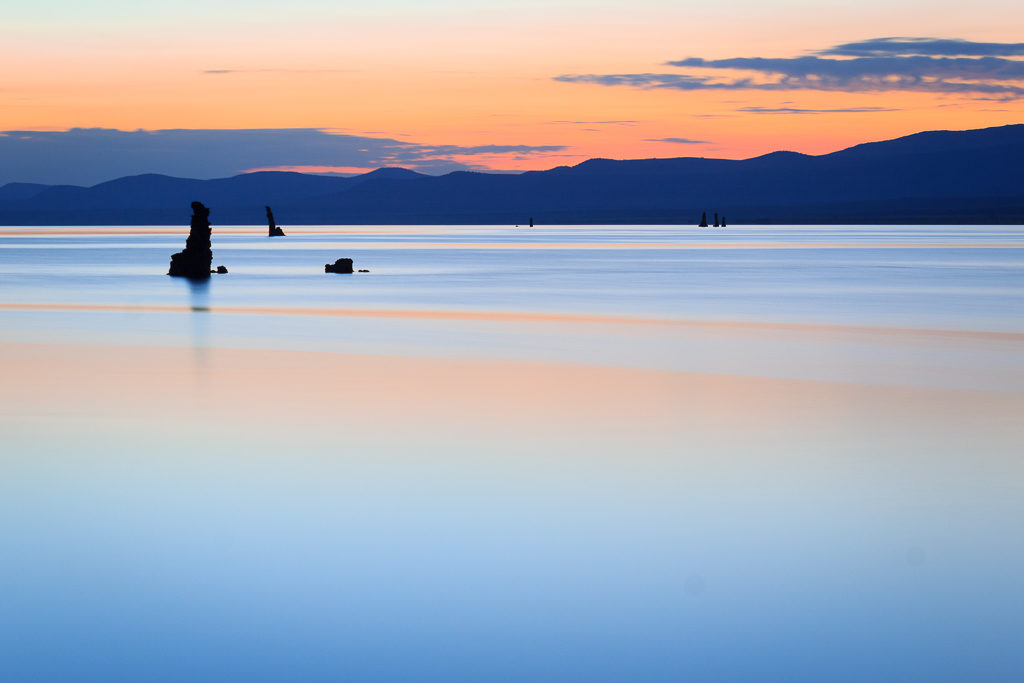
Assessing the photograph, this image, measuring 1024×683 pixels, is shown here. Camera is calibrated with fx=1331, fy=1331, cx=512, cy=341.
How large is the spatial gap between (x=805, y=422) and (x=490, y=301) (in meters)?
16.1

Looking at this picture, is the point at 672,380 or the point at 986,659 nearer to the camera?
the point at 986,659

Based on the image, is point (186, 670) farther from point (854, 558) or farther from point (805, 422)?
point (805, 422)

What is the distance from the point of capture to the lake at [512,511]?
4793 mm

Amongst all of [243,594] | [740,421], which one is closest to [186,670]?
[243,594]

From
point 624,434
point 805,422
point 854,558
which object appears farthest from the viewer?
point 805,422

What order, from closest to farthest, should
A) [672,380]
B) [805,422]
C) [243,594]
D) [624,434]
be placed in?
1. [243,594]
2. [624,434]
3. [805,422]
4. [672,380]

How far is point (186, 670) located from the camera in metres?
4.54

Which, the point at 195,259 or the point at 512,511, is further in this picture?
the point at 195,259

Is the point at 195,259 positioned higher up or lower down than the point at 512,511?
lower down

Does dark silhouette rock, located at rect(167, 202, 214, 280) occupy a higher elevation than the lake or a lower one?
lower

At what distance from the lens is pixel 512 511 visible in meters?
6.84

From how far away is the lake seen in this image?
4793mm

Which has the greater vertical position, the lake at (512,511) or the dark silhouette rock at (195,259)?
the lake at (512,511)

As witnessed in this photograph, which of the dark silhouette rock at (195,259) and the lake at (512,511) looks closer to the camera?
the lake at (512,511)
